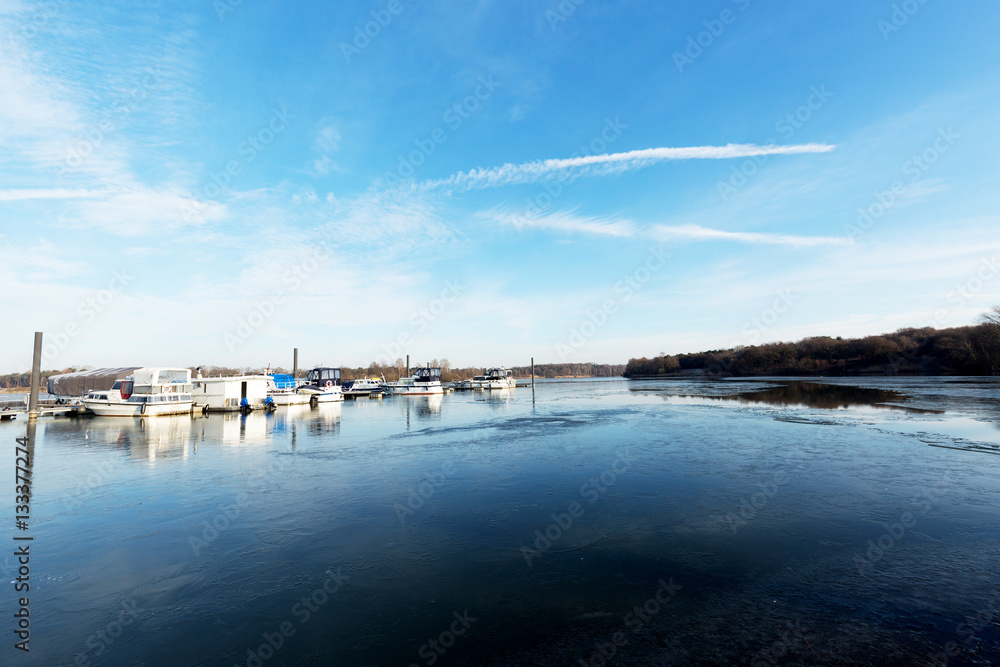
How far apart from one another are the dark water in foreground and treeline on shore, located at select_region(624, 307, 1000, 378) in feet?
239

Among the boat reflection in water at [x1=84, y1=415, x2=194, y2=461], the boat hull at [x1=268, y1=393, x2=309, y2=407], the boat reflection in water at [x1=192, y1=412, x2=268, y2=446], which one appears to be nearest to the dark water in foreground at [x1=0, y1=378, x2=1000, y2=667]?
the boat reflection in water at [x1=84, y1=415, x2=194, y2=461]

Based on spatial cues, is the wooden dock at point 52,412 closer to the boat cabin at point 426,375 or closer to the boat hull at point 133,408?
the boat hull at point 133,408

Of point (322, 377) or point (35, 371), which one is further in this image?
point (322, 377)

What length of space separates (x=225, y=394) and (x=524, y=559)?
115ft

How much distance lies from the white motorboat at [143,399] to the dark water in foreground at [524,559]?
616 inches

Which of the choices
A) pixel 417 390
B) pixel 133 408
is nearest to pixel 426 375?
pixel 417 390

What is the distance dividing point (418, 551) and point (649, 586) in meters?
3.56

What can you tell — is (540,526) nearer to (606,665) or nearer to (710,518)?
(710,518)

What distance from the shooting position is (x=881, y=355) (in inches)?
3219

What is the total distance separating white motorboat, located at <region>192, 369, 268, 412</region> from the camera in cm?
3316

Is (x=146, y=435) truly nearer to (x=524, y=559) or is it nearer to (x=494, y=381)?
(x=524, y=559)

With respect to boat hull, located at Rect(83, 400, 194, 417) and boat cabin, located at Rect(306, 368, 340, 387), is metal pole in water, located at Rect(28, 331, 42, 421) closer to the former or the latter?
boat hull, located at Rect(83, 400, 194, 417)

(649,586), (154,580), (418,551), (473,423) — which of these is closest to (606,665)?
(649,586)

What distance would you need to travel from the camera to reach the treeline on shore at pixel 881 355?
62562 millimetres
